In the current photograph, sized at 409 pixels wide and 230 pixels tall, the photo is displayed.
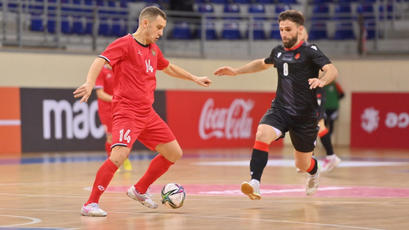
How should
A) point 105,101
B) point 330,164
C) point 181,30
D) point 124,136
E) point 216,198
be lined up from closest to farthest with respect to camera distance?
point 124,136, point 216,198, point 330,164, point 105,101, point 181,30

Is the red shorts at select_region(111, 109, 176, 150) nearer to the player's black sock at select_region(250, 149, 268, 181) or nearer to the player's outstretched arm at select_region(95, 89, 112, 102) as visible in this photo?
the player's black sock at select_region(250, 149, 268, 181)

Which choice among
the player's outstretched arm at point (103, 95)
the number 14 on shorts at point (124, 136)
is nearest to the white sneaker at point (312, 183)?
the number 14 on shorts at point (124, 136)

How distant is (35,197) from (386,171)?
22.3 ft

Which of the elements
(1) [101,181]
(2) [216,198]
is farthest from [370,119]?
(1) [101,181]

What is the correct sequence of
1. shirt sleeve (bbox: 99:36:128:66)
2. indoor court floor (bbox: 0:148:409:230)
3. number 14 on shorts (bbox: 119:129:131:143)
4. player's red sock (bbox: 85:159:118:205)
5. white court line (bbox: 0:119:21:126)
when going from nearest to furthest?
1. indoor court floor (bbox: 0:148:409:230)
2. player's red sock (bbox: 85:159:118:205)
3. number 14 on shorts (bbox: 119:129:131:143)
4. shirt sleeve (bbox: 99:36:128:66)
5. white court line (bbox: 0:119:21:126)

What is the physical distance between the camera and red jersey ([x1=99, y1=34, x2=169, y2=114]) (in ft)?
26.7

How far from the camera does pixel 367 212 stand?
8.12 metres

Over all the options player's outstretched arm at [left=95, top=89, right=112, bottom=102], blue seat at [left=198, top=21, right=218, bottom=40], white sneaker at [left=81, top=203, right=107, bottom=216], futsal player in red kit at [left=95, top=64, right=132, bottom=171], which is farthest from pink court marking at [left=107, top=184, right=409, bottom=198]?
blue seat at [left=198, top=21, right=218, bottom=40]

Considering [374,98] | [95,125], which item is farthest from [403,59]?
[95,125]

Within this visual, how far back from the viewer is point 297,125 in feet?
29.6

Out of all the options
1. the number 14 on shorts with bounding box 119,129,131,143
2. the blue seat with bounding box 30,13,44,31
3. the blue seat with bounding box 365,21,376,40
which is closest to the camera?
the number 14 on shorts with bounding box 119,129,131,143

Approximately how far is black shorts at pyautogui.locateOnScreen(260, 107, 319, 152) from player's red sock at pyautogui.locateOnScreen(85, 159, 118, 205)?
6.18ft

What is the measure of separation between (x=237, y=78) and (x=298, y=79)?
1502 cm

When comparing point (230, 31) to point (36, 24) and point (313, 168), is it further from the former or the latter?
point (313, 168)
